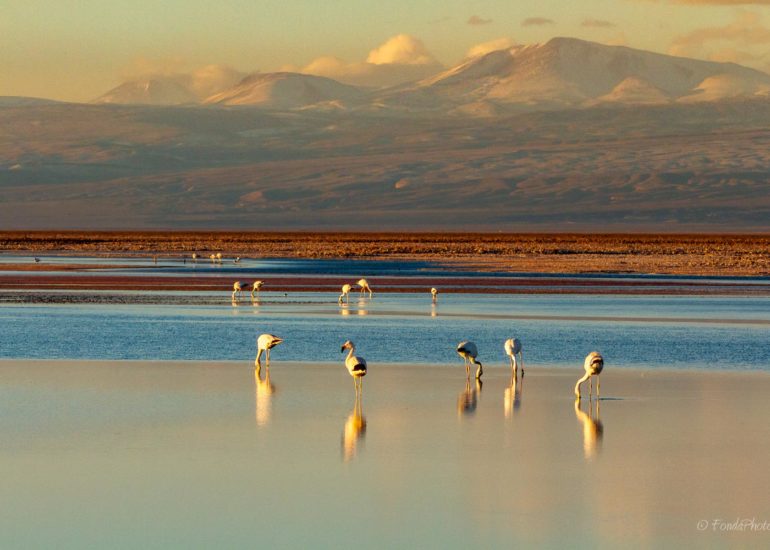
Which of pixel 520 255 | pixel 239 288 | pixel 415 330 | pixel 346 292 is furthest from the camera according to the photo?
pixel 520 255

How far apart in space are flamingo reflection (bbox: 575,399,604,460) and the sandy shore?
0.09 ft

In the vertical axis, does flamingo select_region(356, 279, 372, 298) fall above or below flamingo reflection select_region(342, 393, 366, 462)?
above

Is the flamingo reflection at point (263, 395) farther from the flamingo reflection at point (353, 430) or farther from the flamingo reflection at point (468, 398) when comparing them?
the flamingo reflection at point (468, 398)

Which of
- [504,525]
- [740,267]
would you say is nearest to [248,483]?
[504,525]

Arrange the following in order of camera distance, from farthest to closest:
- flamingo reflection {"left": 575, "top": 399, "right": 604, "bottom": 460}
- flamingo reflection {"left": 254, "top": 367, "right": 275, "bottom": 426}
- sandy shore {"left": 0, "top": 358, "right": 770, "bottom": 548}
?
1. flamingo reflection {"left": 254, "top": 367, "right": 275, "bottom": 426}
2. flamingo reflection {"left": 575, "top": 399, "right": 604, "bottom": 460}
3. sandy shore {"left": 0, "top": 358, "right": 770, "bottom": 548}

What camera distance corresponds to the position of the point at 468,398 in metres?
15.9

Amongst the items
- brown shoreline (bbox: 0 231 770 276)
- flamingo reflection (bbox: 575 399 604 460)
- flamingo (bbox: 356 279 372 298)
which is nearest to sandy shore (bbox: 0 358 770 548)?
flamingo reflection (bbox: 575 399 604 460)

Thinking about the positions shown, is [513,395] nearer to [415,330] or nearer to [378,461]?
[378,461]

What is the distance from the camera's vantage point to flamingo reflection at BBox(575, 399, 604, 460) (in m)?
12.6

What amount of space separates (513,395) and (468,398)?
62 centimetres

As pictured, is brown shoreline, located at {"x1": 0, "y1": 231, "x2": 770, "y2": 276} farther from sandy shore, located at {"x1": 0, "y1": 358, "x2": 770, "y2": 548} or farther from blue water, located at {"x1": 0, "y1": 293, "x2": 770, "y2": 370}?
sandy shore, located at {"x1": 0, "y1": 358, "x2": 770, "y2": 548}

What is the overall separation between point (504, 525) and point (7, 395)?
24.7ft

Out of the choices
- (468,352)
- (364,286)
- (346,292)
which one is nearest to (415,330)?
(468,352)

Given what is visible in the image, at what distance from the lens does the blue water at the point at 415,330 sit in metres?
20.3
